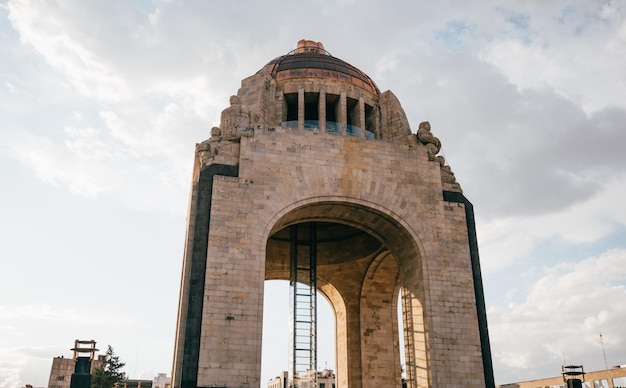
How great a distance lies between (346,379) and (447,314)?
8.22m

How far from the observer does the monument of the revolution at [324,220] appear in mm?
15547

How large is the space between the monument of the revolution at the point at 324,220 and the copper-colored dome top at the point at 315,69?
0.30ft

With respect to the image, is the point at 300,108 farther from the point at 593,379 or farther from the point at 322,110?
the point at 593,379

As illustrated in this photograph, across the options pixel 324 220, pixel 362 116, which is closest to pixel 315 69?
pixel 362 116

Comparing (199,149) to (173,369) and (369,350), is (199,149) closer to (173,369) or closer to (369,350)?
(173,369)

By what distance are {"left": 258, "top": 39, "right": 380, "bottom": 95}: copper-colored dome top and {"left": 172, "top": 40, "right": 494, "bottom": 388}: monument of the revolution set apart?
0.09 meters

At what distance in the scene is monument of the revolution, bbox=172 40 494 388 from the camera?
1555 centimetres

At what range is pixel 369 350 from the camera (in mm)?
23828

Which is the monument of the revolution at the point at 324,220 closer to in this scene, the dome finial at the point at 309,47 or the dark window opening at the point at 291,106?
the dark window opening at the point at 291,106

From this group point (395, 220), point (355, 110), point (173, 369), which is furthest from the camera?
point (355, 110)

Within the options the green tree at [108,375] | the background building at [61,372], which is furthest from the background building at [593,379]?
the background building at [61,372]

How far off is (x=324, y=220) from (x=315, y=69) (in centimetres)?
730

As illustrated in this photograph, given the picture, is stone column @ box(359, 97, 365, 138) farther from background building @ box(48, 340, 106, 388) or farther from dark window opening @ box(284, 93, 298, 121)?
background building @ box(48, 340, 106, 388)

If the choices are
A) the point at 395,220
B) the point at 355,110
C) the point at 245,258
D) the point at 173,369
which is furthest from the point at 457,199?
the point at 173,369
